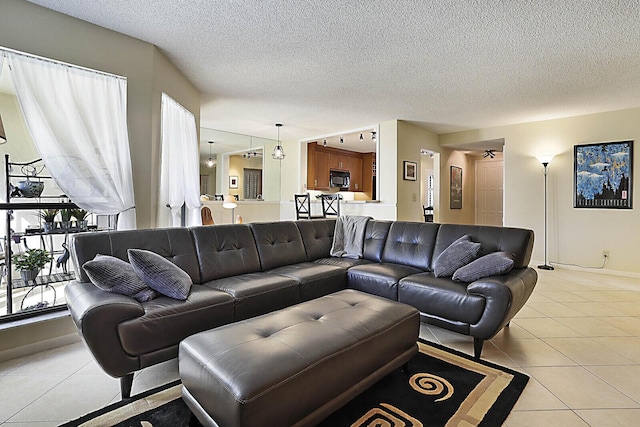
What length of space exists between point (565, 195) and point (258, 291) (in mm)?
5535

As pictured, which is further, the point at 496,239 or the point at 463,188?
the point at 463,188

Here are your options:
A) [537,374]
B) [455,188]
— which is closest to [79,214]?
[537,374]

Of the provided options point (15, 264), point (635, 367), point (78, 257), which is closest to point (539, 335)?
point (635, 367)

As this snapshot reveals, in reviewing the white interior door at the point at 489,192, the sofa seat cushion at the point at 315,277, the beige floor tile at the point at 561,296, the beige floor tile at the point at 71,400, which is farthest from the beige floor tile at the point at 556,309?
the white interior door at the point at 489,192

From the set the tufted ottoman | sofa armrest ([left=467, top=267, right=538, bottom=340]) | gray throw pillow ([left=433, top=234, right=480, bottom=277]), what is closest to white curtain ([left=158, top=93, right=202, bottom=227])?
the tufted ottoman

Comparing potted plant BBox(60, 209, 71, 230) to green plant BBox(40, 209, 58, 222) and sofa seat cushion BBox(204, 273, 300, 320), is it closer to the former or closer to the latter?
green plant BBox(40, 209, 58, 222)

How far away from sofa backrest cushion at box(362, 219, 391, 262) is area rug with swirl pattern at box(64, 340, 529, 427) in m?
1.50

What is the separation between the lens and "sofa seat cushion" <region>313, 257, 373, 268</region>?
10.8ft

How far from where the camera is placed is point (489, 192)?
8.40 metres

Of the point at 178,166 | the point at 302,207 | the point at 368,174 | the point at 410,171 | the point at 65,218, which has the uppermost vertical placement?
the point at 368,174

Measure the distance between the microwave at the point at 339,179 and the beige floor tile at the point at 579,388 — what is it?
23.1 ft

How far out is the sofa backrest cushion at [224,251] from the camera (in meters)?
2.72

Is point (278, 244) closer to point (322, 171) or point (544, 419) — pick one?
point (544, 419)

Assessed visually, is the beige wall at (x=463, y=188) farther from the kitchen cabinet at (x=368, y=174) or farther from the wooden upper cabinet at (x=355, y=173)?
the wooden upper cabinet at (x=355, y=173)
